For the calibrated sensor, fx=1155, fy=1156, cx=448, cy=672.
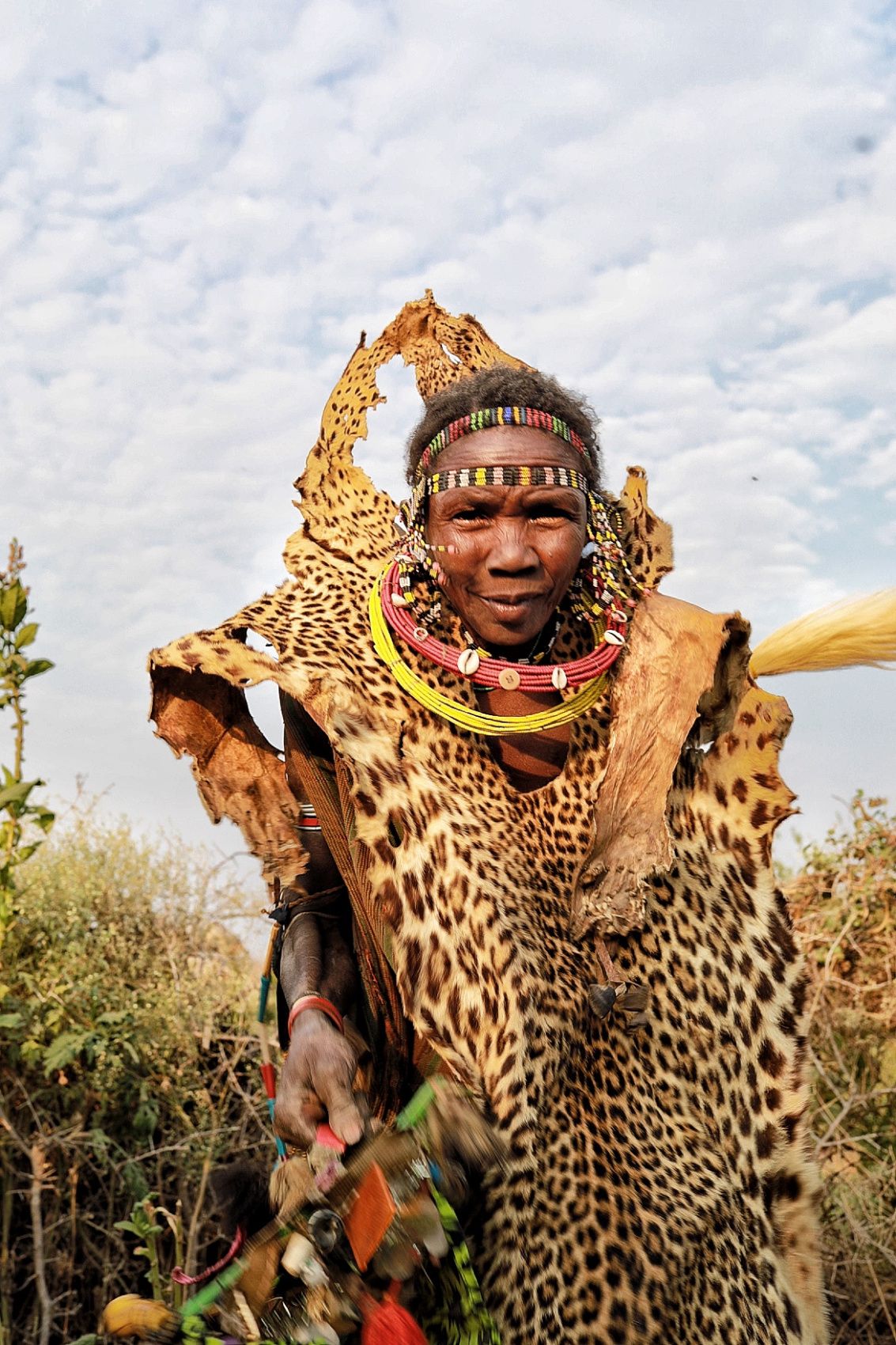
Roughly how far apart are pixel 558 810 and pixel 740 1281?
34.1 inches

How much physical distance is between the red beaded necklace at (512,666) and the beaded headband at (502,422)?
39 centimetres

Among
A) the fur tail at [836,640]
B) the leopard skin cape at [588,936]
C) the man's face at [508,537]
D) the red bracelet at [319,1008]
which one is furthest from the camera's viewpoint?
the fur tail at [836,640]

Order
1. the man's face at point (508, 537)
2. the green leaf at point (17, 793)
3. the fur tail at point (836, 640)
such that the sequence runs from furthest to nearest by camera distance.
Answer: the green leaf at point (17, 793) < the fur tail at point (836, 640) < the man's face at point (508, 537)

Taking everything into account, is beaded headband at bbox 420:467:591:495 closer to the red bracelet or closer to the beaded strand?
the beaded strand

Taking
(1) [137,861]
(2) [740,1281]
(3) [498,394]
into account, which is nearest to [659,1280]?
(2) [740,1281]

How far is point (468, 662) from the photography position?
2.31m

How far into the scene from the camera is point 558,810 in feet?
7.41

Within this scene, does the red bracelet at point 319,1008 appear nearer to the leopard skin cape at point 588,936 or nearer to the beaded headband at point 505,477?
the leopard skin cape at point 588,936

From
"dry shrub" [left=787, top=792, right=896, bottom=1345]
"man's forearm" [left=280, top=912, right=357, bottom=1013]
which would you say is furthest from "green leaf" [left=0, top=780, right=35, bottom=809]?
"dry shrub" [left=787, top=792, right=896, bottom=1345]

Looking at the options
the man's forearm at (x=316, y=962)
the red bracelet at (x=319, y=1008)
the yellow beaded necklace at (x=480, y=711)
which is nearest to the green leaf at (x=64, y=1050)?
the man's forearm at (x=316, y=962)

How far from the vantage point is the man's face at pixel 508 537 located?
2.25m

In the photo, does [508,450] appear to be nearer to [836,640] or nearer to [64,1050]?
[836,640]

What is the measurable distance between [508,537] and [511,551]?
0.03m

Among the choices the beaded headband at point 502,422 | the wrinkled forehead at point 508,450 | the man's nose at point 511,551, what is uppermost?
the beaded headband at point 502,422
